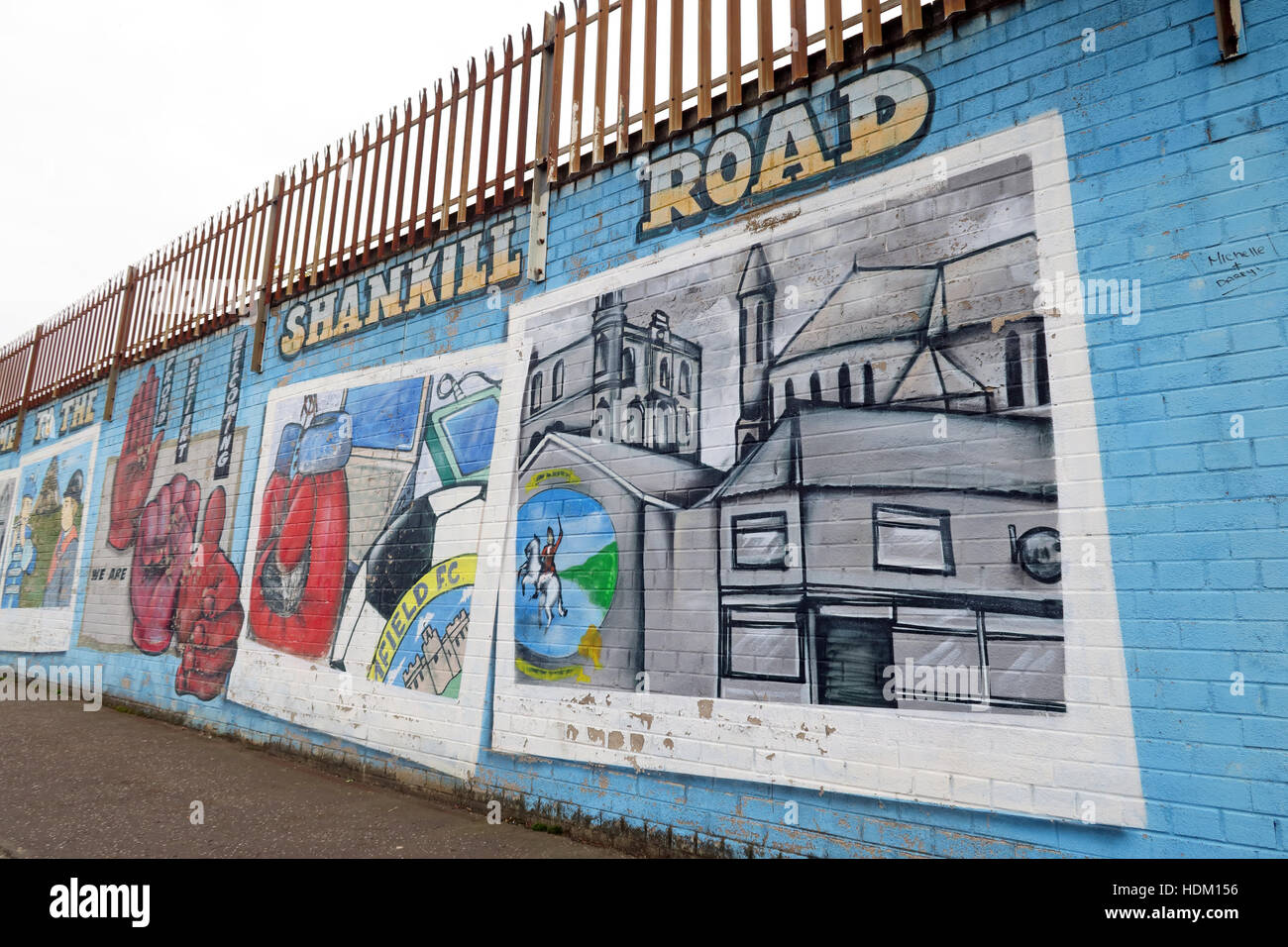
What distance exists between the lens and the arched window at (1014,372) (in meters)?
3.20

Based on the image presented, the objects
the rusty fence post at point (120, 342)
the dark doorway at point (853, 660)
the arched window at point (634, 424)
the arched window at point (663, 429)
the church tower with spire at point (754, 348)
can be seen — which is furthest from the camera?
the rusty fence post at point (120, 342)

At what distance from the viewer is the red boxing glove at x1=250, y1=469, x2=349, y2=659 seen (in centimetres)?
631

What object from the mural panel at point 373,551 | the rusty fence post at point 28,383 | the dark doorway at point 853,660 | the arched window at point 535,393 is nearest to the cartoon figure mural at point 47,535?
the rusty fence post at point 28,383

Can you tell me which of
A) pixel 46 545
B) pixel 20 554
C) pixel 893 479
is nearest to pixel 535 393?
pixel 893 479

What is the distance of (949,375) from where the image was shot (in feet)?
11.1

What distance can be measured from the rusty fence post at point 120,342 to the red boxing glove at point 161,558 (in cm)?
216

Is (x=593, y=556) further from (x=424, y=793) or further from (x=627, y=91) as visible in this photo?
(x=627, y=91)

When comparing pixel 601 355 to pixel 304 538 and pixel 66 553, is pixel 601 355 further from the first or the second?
pixel 66 553

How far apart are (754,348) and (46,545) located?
12.0m

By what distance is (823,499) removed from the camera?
3.69m

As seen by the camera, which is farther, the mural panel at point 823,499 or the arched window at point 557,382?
the arched window at point 557,382

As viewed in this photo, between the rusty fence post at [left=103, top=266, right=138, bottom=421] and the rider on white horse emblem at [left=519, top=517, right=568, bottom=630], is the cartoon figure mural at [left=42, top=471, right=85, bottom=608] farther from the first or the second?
the rider on white horse emblem at [left=519, top=517, right=568, bottom=630]

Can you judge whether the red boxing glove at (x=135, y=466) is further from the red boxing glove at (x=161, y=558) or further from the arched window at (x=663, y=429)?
the arched window at (x=663, y=429)

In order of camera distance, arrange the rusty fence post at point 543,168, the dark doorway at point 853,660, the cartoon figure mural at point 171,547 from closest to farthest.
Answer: the dark doorway at point 853,660 → the rusty fence post at point 543,168 → the cartoon figure mural at point 171,547
